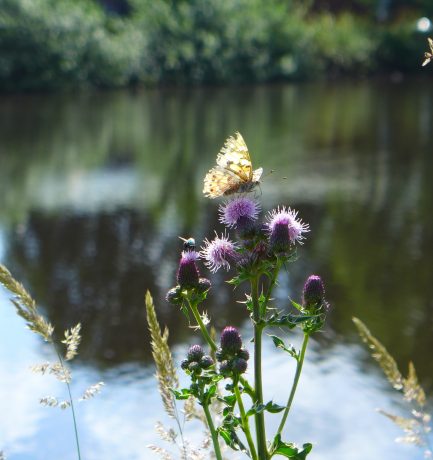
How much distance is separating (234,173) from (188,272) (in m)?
0.24

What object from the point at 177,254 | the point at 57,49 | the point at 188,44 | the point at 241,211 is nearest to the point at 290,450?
the point at 241,211

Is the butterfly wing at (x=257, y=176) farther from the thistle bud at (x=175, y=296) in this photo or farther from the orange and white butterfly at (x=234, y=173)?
the thistle bud at (x=175, y=296)

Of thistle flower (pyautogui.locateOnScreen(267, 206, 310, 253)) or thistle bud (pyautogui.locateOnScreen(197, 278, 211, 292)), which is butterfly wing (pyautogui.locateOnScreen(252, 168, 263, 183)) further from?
thistle bud (pyautogui.locateOnScreen(197, 278, 211, 292))

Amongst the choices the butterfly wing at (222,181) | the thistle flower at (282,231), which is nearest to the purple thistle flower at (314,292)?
the thistle flower at (282,231)

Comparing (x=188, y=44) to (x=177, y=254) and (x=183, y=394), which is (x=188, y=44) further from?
(x=183, y=394)

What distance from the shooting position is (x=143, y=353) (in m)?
6.42

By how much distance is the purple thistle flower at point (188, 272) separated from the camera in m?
2.20

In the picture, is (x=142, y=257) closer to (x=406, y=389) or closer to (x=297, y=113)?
(x=406, y=389)

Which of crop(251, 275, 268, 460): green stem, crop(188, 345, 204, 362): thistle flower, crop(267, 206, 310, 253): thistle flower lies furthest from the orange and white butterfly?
crop(188, 345, 204, 362): thistle flower

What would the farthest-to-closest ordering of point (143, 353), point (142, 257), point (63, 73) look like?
point (63, 73)
point (142, 257)
point (143, 353)

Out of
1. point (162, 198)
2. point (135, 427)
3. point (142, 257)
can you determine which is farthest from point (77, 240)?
point (135, 427)

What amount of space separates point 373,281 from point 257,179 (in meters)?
6.12

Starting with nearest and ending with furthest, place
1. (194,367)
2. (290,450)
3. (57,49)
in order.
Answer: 1. (290,450)
2. (194,367)
3. (57,49)

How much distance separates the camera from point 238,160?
7.22 feet
